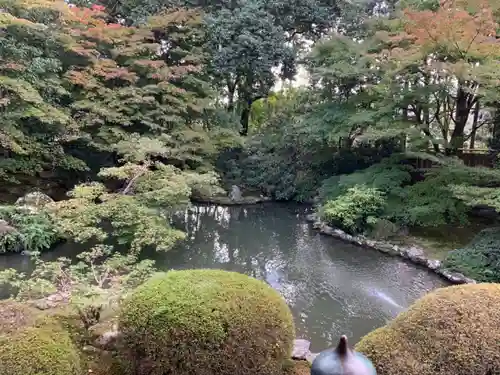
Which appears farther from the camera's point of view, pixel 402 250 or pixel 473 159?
pixel 473 159

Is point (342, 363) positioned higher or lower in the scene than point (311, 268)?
higher

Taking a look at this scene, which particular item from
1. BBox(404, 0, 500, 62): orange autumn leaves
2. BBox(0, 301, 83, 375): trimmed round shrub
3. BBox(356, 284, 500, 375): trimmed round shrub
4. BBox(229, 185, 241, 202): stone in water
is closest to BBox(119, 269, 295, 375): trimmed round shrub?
BBox(0, 301, 83, 375): trimmed round shrub

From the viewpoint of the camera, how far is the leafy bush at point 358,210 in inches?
372

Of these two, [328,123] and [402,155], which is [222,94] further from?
[402,155]

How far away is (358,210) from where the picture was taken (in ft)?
30.9

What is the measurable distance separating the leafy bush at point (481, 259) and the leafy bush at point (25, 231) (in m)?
7.42

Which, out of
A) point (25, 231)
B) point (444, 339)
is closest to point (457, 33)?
point (444, 339)

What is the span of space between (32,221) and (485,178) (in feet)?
29.8

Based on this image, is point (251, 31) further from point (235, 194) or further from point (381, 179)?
point (381, 179)

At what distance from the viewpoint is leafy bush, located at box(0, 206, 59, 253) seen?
7.25 metres

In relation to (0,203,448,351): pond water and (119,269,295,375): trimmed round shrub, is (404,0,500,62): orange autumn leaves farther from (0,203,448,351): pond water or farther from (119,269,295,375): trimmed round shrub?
(119,269,295,375): trimmed round shrub

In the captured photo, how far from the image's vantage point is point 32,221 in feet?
24.9

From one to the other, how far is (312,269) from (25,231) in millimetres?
5423

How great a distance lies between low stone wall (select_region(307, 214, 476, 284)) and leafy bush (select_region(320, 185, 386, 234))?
0.91 feet
